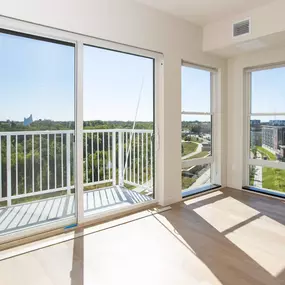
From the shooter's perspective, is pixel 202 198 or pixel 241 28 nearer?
pixel 241 28

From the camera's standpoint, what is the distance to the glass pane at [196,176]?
4.21 m

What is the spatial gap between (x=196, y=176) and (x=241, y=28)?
2310mm

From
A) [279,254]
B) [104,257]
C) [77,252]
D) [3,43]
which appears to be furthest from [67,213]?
[279,254]

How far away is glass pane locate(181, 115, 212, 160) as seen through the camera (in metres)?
4.18

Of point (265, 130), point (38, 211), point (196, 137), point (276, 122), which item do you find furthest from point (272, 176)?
point (38, 211)

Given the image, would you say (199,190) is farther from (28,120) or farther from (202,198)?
(28,120)

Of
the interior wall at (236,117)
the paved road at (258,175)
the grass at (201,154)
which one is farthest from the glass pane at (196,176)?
the paved road at (258,175)

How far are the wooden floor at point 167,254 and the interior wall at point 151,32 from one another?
87cm

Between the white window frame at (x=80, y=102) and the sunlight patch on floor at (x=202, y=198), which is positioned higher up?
the white window frame at (x=80, y=102)

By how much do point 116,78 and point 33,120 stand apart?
56.8 inches

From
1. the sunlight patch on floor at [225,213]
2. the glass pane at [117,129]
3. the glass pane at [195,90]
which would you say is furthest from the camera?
the glass pane at [195,90]

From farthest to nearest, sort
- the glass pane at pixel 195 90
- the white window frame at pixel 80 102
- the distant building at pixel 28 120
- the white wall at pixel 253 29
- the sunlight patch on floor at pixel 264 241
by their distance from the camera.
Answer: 1. the glass pane at pixel 195 90
2. the white wall at pixel 253 29
3. the distant building at pixel 28 120
4. the white window frame at pixel 80 102
5. the sunlight patch on floor at pixel 264 241

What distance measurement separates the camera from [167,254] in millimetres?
2379

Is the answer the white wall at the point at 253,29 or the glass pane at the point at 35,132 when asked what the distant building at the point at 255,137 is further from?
the glass pane at the point at 35,132
